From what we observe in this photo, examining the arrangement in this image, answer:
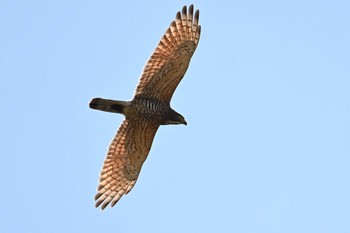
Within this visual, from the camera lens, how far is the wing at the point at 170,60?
67.9 feet

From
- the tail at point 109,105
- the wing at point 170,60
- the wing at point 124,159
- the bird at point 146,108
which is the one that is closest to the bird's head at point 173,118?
the bird at point 146,108

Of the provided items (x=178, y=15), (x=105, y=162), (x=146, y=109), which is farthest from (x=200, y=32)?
(x=105, y=162)

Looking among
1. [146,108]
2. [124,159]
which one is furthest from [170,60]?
[124,159]

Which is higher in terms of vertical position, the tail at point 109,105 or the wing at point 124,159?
the tail at point 109,105

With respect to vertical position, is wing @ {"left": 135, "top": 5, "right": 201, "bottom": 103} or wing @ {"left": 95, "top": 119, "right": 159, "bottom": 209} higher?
wing @ {"left": 135, "top": 5, "right": 201, "bottom": 103}

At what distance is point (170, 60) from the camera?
2067 cm

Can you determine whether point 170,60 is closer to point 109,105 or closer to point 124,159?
point 109,105

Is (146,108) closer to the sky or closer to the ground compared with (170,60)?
closer to the ground

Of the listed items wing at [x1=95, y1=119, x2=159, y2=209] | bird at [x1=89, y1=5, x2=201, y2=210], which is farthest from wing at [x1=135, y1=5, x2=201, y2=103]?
wing at [x1=95, y1=119, x2=159, y2=209]

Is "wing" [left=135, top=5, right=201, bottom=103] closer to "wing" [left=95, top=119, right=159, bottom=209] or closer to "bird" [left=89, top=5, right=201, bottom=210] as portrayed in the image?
"bird" [left=89, top=5, right=201, bottom=210]

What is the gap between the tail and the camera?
2053 cm

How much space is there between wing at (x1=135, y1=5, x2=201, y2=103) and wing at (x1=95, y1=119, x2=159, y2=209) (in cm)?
83

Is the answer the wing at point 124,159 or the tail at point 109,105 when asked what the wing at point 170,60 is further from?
the wing at point 124,159

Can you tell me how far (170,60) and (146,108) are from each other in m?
1.08
